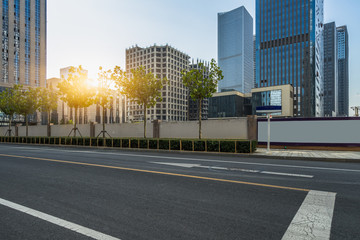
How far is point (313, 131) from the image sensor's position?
16578 millimetres

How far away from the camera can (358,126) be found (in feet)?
50.4

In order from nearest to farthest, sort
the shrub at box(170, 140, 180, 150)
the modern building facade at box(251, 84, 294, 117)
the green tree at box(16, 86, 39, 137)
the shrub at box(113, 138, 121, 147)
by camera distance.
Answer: the shrub at box(170, 140, 180, 150)
the shrub at box(113, 138, 121, 147)
the green tree at box(16, 86, 39, 137)
the modern building facade at box(251, 84, 294, 117)

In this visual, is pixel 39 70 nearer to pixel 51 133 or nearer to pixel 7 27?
pixel 7 27

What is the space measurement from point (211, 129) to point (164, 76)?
109193 millimetres

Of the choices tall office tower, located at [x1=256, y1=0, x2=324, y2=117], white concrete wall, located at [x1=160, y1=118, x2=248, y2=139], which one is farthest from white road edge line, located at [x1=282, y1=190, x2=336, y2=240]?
tall office tower, located at [x1=256, y1=0, x2=324, y2=117]

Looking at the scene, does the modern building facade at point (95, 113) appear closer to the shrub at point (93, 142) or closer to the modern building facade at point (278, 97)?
the modern building facade at point (278, 97)

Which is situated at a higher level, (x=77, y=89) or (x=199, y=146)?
(x=77, y=89)

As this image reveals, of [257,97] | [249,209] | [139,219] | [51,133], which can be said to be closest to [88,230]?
[139,219]

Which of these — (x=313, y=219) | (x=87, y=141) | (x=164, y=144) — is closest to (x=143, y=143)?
(x=164, y=144)

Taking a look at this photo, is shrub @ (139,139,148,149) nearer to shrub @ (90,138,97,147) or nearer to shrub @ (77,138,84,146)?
shrub @ (90,138,97,147)

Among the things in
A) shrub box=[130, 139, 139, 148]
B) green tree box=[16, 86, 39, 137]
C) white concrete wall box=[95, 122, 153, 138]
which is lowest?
shrub box=[130, 139, 139, 148]

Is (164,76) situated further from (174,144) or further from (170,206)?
(170,206)

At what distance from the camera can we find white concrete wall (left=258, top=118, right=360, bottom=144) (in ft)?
51.0

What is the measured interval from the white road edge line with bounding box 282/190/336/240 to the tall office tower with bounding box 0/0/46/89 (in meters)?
128
